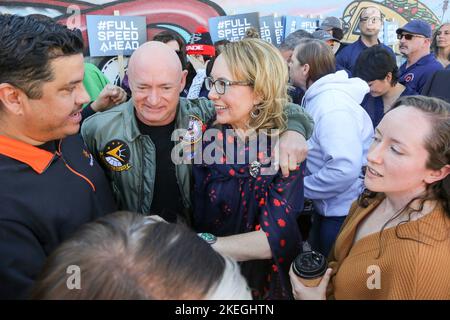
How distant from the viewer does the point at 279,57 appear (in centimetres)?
183

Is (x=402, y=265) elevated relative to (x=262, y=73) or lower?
lower

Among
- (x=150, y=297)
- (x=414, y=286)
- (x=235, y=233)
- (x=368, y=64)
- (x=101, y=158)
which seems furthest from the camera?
(x=368, y=64)

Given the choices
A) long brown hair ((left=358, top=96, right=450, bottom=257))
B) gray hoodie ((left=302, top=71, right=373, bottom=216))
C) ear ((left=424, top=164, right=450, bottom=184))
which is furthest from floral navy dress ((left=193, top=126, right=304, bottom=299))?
gray hoodie ((left=302, top=71, right=373, bottom=216))

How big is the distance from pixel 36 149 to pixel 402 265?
1.45m

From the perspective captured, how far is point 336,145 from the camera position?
2.31 meters

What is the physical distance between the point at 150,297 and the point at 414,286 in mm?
925

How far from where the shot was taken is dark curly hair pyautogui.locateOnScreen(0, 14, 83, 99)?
52.6 inches

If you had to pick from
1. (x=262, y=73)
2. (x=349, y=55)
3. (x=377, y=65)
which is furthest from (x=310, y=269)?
(x=349, y=55)

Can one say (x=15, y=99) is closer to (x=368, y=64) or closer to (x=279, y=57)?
(x=279, y=57)

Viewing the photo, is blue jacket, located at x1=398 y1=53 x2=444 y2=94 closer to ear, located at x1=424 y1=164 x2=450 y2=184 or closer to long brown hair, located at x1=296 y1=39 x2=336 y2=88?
long brown hair, located at x1=296 y1=39 x2=336 y2=88

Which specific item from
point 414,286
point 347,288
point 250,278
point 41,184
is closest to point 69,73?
point 41,184

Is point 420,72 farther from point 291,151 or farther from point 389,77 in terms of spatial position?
point 291,151

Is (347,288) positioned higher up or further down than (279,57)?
further down

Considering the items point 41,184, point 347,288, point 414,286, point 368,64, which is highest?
point 368,64
